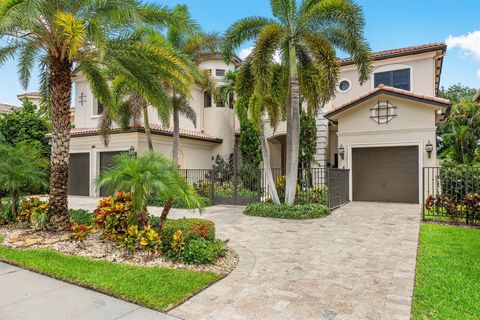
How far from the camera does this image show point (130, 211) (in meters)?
6.48

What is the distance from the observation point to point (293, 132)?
37.8ft

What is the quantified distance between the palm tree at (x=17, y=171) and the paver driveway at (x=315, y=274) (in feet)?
18.5

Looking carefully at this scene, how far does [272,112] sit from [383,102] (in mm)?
6573

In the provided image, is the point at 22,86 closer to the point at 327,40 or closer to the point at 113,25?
the point at 113,25

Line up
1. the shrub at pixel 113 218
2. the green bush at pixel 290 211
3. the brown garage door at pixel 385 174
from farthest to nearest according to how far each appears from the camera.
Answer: the brown garage door at pixel 385 174 < the green bush at pixel 290 211 < the shrub at pixel 113 218

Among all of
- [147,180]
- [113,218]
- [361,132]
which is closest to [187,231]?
[147,180]

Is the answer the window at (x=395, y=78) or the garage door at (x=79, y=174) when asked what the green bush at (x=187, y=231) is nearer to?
the garage door at (x=79, y=174)

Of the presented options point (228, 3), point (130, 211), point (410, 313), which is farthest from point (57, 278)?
point (228, 3)

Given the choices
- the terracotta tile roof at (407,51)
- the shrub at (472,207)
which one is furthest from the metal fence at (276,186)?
the terracotta tile roof at (407,51)

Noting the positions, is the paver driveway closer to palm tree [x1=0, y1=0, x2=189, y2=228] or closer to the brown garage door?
palm tree [x1=0, y1=0, x2=189, y2=228]

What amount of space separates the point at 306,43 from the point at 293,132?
10.9 feet

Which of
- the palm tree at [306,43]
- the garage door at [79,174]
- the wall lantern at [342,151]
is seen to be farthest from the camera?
the garage door at [79,174]

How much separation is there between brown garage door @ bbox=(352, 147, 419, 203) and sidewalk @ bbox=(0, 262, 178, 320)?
14.4 metres

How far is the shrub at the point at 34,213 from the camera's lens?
310 inches
